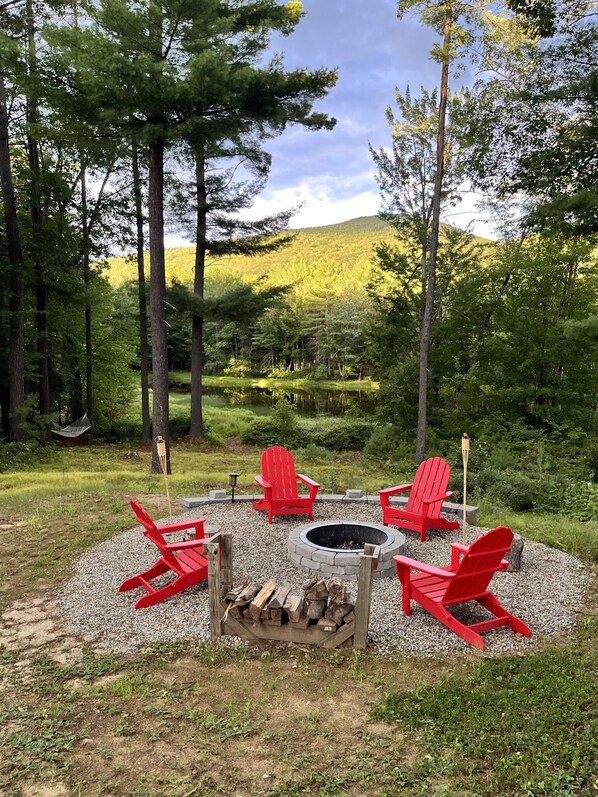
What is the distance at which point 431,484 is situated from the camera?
525 centimetres

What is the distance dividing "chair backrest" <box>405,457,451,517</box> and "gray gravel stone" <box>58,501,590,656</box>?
0.30 meters

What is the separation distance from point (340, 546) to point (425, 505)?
95cm

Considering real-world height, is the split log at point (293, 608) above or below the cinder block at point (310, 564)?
above

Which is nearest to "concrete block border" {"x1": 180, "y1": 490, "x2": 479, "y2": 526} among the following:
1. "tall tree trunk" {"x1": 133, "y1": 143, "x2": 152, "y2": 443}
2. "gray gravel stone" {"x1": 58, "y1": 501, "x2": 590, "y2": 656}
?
"gray gravel stone" {"x1": 58, "y1": 501, "x2": 590, "y2": 656}

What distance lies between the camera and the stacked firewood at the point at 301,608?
Answer: 3.11 m

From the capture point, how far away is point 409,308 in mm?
12086

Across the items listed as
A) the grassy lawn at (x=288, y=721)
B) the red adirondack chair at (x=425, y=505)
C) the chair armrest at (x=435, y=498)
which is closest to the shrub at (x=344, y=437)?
the red adirondack chair at (x=425, y=505)

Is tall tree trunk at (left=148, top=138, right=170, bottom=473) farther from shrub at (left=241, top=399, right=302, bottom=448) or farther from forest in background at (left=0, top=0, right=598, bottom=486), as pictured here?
shrub at (left=241, top=399, right=302, bottom=448)

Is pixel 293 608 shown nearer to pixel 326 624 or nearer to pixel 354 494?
pixel 326 624

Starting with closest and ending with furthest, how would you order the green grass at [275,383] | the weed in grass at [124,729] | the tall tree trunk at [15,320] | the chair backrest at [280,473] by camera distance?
the weed in grass at [124,729] < the chair backrest at [280,473] < the tall tree trunk at [15,320] < the green grass at [275,383]

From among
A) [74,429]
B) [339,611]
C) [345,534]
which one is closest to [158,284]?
[345,534]

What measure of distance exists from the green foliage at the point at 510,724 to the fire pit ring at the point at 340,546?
137 centimetres

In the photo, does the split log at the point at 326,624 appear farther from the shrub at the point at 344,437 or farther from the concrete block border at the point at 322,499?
the shrub at the point at 344,437

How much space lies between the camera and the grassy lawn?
6.76ft
